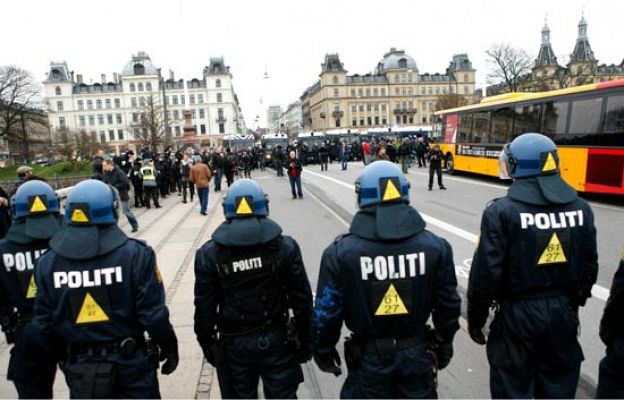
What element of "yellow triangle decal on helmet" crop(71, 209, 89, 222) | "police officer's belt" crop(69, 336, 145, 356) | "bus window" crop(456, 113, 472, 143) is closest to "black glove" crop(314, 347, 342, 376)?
"police officer's belt" crop(69, 336, 145, 356)

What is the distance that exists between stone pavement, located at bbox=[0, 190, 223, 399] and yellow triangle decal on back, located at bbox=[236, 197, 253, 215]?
189 centimetres

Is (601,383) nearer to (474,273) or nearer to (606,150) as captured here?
(474,273)

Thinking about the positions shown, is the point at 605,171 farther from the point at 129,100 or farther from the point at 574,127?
the point at 129,100

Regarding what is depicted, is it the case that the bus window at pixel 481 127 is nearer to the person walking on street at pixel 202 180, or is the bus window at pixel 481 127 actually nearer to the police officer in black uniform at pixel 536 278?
the person walking on street at pixel 202 180

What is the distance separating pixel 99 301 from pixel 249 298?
2.92 feet

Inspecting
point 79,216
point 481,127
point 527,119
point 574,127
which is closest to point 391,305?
point 79,216

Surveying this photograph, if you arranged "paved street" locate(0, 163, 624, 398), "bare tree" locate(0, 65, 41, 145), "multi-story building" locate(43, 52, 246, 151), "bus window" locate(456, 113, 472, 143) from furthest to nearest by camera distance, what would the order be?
1. "multi-story building" locate(43, 52, 246, 151)
2. "bare tree" locate(0, 65, 41, 145)
3. "bus window" locate(456, 113, 472, 143)
4. "paved street" locate(0, 163, 624, 398)

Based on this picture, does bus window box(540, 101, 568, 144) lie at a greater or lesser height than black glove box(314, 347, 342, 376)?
greater

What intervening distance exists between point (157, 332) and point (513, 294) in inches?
90.7

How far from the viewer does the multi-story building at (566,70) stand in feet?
155

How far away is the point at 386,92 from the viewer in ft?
374

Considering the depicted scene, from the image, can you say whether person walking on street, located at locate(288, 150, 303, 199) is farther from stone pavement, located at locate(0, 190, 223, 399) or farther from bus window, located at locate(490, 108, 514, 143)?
bus window, located at locate(490, 108, 514, 143)

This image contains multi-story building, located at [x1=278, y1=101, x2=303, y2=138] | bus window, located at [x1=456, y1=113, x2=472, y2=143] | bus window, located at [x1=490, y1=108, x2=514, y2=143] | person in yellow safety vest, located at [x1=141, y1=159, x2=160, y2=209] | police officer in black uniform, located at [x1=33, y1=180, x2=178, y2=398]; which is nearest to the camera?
police officer in black uniform, located at [x1=33, y1=180, x2=178, y2=398]

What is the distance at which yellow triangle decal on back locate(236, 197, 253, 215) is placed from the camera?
9.96ft
